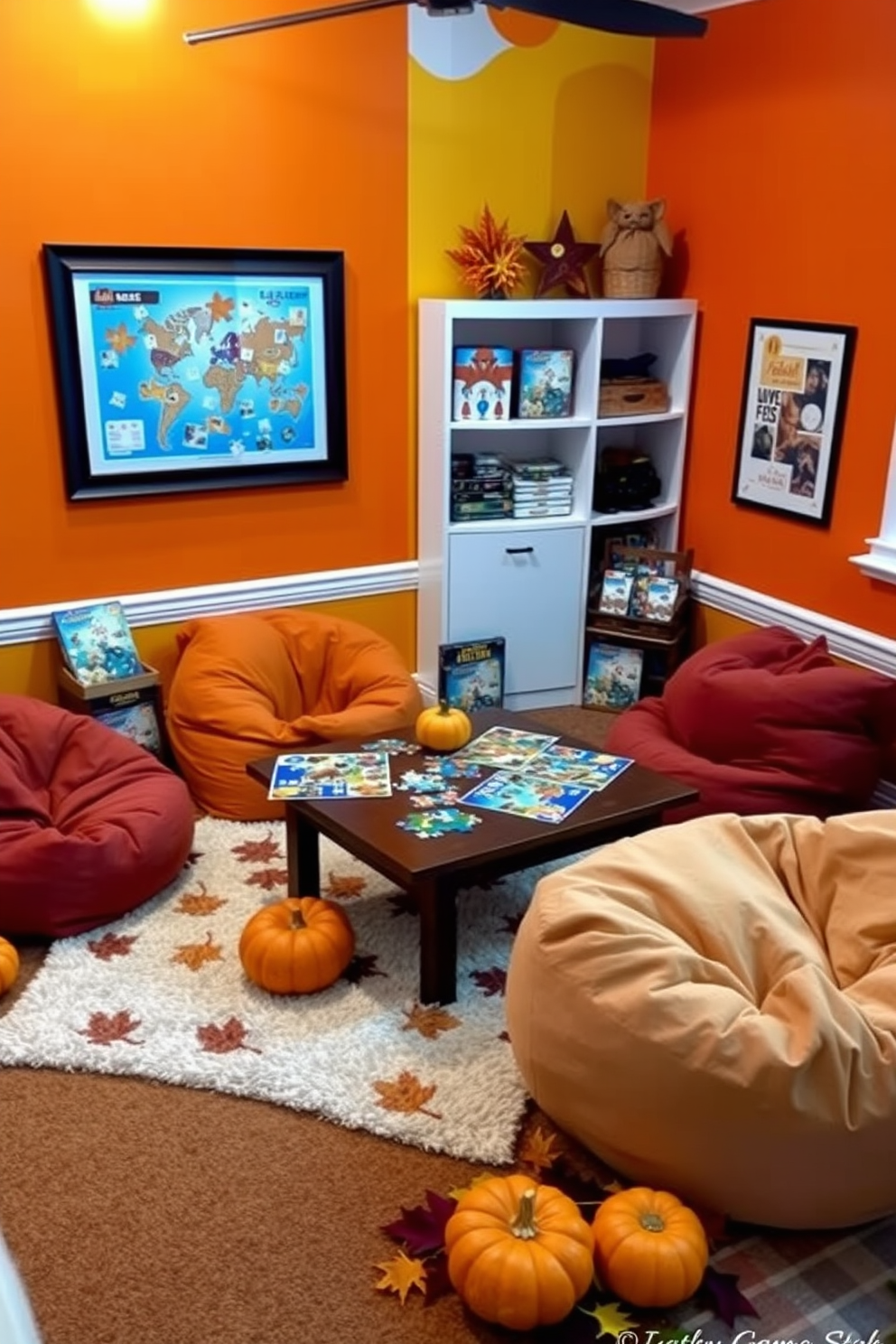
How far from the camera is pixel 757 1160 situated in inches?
76.7

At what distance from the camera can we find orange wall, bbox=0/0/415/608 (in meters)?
3.35

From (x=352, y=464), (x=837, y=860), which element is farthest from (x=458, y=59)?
(x=837, y=860)

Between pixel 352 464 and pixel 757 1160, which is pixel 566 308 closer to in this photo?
pixel 352 464

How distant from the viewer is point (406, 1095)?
237 centimetres

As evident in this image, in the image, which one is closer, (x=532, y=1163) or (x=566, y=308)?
(x=532, y=1163)

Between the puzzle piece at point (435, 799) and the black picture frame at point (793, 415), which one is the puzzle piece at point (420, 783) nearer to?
the puzzle piece at point (435, 799)

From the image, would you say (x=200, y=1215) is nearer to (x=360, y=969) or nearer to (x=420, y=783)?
(x=360, y=969)

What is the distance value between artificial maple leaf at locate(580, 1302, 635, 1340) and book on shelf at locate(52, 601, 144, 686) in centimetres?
241

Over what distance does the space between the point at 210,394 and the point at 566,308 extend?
1284 mm

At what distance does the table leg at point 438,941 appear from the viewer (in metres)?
2.53

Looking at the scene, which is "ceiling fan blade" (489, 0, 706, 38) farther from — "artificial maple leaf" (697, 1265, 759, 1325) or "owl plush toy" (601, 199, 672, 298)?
"artificial maple leaf" (697, 1265, 759, 1325)

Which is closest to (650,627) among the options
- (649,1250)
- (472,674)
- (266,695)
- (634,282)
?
(472,674)

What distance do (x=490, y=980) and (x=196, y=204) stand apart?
252cm

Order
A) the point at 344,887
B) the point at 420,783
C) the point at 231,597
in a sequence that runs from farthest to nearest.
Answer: the point at 231,597
the point at 344,887
the point at 420,783
